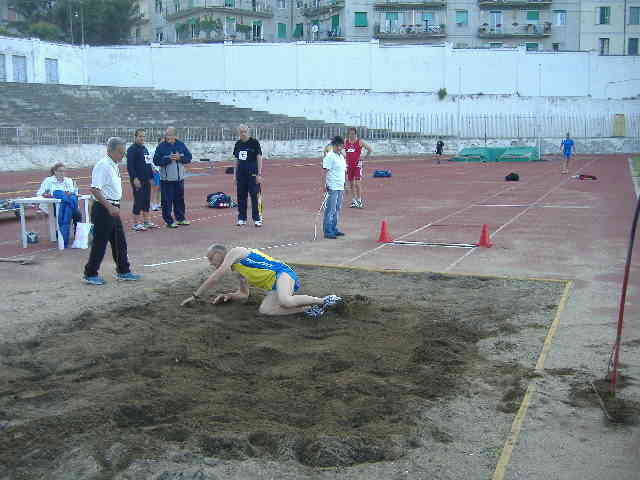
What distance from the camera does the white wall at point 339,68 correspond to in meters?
54.0

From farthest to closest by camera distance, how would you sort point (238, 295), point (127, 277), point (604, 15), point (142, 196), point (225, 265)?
point (604, 15) < point (142, 196) < point (127, 277) < point (238, 295) < point (225, 265)

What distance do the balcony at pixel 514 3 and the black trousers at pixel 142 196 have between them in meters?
60.1

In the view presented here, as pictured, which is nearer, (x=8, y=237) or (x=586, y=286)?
(x=586, y=286)

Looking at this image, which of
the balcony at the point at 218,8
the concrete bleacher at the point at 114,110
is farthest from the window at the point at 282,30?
the concrete bleacher at the point at 114,110

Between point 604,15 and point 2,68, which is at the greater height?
point 604,15

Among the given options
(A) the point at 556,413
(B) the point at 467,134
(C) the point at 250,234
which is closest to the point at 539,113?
(B) the point at 467,134

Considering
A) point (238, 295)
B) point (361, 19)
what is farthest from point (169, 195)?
point (361, 19)

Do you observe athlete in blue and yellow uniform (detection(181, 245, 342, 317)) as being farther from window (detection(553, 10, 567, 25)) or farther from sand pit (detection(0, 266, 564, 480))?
window (detection(553, 10, 567, 25))

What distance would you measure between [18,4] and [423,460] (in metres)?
76.7

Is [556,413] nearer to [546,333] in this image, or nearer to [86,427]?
[546,333]

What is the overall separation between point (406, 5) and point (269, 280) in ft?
215

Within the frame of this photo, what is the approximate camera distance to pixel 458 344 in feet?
22.0

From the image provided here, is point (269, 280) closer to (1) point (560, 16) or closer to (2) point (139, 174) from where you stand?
(2) point (139, 174)

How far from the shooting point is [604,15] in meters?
66.6
